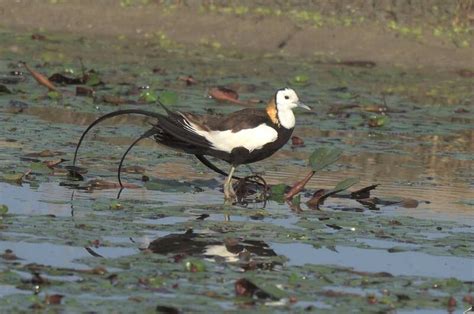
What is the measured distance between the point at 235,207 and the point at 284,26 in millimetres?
9655

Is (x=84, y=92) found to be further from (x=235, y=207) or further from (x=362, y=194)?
(x=235, y=207)

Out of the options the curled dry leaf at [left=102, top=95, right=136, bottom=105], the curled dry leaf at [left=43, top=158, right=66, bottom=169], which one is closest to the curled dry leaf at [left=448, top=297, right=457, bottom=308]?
the curled dry leaf at [left=43, top=158, right=66, bottom=169]

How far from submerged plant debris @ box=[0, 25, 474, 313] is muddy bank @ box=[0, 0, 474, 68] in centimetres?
101

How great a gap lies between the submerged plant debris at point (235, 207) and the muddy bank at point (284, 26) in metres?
1.01

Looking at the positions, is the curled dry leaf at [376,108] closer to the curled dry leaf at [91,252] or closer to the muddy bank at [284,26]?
the muddy bank at [284,26]

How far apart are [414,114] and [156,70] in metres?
3.44

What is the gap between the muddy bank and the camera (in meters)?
19.0

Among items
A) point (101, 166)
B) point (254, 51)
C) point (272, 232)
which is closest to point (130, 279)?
point (272, 232)

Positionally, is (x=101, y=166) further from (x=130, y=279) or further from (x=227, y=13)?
(x=227, y=13)

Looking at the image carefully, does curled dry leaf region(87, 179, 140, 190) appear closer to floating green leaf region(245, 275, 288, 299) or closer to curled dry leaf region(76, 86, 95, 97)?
floating green leaf region(245, 275, 288, 299)

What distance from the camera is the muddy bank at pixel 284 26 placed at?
18984 millimetres

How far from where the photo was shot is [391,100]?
54.0 feet

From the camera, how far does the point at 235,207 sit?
10258 mm

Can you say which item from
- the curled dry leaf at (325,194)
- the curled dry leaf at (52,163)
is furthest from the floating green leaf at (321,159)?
the curled dry leaf at (52,163)
